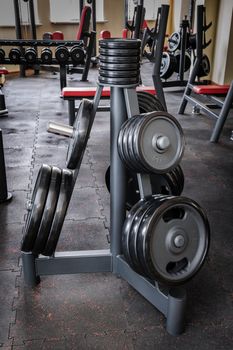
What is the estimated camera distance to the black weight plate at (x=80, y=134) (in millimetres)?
1329

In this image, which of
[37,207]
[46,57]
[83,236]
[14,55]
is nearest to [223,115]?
[83,236]

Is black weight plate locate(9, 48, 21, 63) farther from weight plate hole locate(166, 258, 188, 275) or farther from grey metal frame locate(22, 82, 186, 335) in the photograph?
weight plate hole locate(166, 258, 188, 275)

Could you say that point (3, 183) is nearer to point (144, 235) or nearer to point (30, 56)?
point (144, 235)

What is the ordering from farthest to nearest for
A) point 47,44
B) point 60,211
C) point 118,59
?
point 47,44, point 60,211, point 118,59

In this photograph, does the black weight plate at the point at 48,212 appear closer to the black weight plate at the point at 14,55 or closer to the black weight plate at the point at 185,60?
the black weight plate at the point at 14,55

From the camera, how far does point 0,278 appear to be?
155cm

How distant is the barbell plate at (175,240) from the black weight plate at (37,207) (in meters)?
0.40

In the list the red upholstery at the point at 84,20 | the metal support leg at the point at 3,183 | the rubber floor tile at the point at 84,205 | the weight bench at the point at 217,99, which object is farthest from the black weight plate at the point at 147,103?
the red upholstery at the point at 84,20

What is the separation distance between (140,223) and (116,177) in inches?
10.3

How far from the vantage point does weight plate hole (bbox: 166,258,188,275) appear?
126 centimetres

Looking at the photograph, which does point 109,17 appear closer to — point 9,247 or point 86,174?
point 86,174

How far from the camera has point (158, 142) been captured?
118 cm

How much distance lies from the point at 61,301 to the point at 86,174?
130cm

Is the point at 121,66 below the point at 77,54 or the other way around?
the other way around
